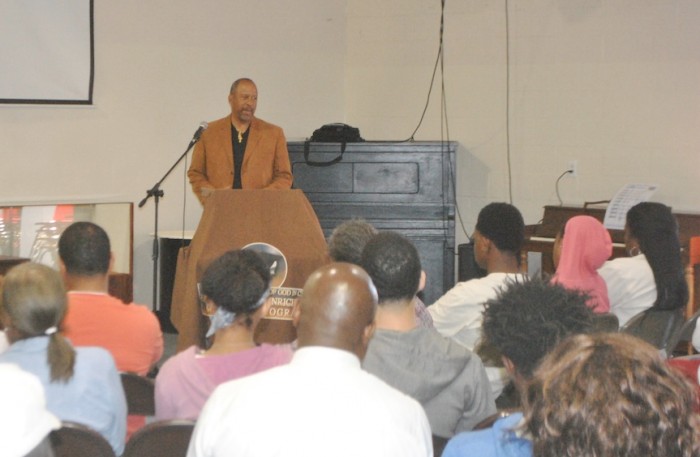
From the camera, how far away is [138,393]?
276cm

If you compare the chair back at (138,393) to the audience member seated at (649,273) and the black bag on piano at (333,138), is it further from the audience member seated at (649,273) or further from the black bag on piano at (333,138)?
the black bag on piano at (333,138)

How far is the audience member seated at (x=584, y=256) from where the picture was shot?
382cm

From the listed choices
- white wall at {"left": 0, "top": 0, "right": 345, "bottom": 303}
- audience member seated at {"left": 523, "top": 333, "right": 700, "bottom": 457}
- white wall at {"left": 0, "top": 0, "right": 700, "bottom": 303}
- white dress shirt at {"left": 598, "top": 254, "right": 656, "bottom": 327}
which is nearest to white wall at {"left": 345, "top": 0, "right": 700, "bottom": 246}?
white wall at {"left": 0, "top": 0, "right": 700, "bottom": 303}

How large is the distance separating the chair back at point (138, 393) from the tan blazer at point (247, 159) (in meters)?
2.93

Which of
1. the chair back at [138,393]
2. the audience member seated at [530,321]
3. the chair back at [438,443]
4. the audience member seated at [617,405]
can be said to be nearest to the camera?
the audience member seated at [617,405]

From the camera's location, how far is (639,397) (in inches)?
53.8

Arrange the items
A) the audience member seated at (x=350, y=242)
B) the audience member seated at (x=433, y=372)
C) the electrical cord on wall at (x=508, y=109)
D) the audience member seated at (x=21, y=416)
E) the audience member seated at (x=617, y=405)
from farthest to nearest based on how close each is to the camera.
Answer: the electrical cord on wall at (x=508, y=109) → the audience member seated at (x=350, y=242) → the audience member seated at (x=433, y=372) → the audience member seated at (x=21, y=416) → the audience member seated at (x=617, y=405)

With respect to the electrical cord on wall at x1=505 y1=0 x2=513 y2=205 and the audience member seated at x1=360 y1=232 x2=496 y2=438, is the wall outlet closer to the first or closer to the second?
the electrical cord on wall at x1=505 y1=0 x2=513 y2=205

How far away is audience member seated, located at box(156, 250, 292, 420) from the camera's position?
2465mm

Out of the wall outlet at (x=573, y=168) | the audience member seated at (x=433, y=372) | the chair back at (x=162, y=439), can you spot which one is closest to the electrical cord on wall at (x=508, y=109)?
the wall outlet at (x=573, y=168)

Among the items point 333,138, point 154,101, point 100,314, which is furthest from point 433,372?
point 154,101

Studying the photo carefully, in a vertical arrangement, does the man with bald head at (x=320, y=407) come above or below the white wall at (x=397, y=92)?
below

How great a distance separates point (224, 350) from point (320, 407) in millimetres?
897

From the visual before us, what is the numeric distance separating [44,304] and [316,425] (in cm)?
101
